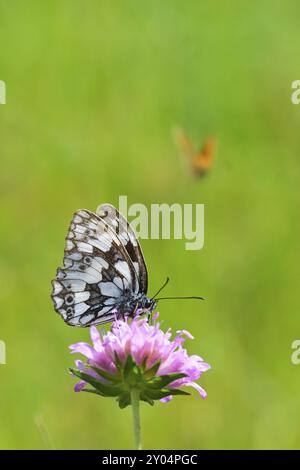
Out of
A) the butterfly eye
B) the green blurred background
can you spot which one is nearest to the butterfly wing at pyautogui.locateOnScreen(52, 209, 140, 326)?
the butterfly eye

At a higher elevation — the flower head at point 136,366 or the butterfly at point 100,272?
the butterfly at point 100,272

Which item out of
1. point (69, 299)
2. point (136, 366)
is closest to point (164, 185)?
point (69, 299)

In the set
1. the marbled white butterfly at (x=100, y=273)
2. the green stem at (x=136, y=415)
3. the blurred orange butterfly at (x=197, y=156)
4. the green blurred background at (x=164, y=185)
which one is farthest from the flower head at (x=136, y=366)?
the blurred orange butterfly at (x=197, y=156)

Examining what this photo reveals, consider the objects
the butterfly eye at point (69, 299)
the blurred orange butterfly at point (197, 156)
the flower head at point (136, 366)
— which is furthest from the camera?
the blurred orange butterfly at point (197, 156)

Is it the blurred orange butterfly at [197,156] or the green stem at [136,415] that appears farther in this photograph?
the blurred orange butterfly at [197,156]

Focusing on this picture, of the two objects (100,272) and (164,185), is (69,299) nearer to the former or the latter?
(100,272)

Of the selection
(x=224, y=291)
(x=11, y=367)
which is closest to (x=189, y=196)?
(x=224, y=291)

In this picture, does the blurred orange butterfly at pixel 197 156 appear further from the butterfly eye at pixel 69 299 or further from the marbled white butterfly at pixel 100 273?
the butterfly eye at pixel 69 299
